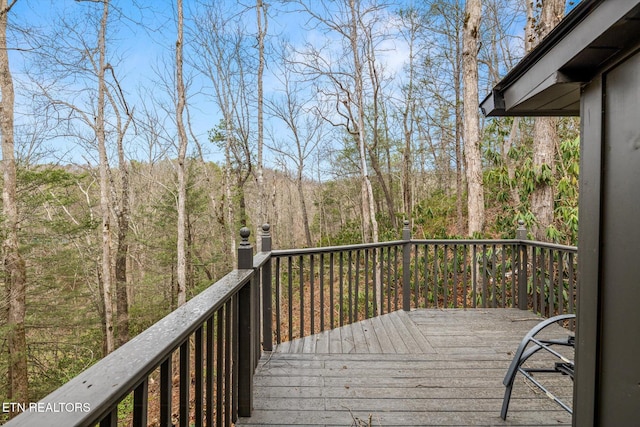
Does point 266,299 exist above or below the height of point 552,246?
below

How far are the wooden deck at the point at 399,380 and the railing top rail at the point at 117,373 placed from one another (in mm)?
1295

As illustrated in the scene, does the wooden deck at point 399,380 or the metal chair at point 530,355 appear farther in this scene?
Result: the wooden deck at point 399,380

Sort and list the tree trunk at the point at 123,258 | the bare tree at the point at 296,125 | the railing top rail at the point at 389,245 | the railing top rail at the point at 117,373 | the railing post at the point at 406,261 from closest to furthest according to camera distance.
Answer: the railing top rail at the point at 117,373
the railing top rail at the point at 389,245
the railing post at the point at 406,261
the tree trunk at the point at 123,258
the bare tree at the point at 296,125

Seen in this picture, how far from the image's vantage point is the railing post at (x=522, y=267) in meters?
4.07

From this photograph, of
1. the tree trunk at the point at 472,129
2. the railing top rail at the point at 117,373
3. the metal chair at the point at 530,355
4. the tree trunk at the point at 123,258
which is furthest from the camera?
the tree trunk at the point at 123,258

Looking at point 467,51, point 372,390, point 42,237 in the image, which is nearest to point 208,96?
point 42,237

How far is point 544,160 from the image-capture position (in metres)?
4.93

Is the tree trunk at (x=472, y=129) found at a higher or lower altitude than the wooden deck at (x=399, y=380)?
higher

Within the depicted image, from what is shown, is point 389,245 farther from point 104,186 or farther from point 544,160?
point 104,186

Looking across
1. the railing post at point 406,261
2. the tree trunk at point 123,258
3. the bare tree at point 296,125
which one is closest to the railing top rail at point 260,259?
the railing post at point 406,261

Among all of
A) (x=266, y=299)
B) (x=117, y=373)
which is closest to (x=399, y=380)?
(x=266, y=299)

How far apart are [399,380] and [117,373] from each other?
87.8 inches

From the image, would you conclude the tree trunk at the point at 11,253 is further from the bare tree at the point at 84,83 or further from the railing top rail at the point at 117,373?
the railing top rail at the point at 117,373

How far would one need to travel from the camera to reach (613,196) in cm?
125
